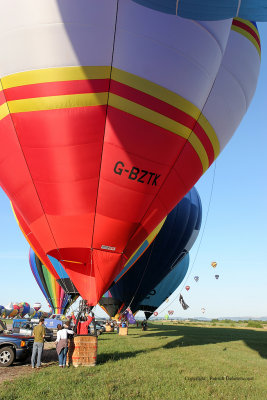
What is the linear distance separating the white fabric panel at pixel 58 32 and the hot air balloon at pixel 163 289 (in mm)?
24778

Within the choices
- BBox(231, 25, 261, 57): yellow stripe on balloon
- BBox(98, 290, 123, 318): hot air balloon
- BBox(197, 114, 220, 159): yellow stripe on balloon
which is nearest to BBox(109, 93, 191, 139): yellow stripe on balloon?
BBox(197, 114, 220, 159): yellow stripe on balloon

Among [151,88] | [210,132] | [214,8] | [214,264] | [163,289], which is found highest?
[214,264]

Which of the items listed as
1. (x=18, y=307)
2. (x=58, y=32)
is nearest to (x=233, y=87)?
(x=58, y=32)

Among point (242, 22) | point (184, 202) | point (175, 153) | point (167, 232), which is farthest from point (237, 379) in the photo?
point (184, 202)

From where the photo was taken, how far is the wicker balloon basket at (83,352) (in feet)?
32.9

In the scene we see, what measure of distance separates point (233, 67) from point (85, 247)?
26.3 feet

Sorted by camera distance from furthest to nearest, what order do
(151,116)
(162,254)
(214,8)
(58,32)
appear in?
(162,254)
(151,116)
(58,32)
(214,8)

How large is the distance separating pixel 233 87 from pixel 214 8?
7848 millimetres

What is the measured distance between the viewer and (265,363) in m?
12.5

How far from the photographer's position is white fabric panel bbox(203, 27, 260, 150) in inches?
448

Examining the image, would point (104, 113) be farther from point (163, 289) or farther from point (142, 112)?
point (163, 289)

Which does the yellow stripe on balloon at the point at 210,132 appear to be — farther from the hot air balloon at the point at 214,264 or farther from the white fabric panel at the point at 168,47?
the hot air balloon at the point at 214,264

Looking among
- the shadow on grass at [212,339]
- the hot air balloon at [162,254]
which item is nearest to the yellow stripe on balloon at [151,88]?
the shadow on grass at [212,339]

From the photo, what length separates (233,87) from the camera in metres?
11.9
